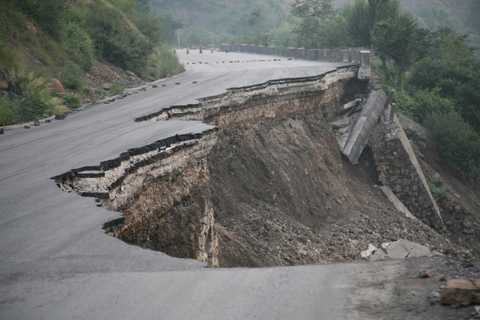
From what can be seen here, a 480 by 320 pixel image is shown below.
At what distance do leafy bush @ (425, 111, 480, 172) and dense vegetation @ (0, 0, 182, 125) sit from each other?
11.6m

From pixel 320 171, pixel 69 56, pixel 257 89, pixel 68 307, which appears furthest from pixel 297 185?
pixel 68 307

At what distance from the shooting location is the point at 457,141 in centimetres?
1852

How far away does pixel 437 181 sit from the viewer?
17.2 metres

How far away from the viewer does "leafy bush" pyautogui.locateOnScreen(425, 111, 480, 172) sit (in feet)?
60.7

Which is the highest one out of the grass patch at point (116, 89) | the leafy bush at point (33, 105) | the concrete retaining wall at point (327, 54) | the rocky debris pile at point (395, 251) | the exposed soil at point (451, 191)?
the leafy bush at point (33, 105)

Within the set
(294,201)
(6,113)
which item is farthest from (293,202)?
(6,113)

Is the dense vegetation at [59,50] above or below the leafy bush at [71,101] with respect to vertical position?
above

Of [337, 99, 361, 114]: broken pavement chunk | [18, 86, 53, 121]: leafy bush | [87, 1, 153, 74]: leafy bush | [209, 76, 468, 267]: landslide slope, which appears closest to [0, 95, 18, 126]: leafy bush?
[18, 86, 53, 121]: leafy bush

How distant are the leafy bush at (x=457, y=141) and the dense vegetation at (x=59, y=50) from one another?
11.6 meters

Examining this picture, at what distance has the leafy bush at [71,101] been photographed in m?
10.4

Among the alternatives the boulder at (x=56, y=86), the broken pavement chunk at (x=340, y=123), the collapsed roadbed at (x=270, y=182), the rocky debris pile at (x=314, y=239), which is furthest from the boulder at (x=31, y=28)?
the broken pavement chunk at (x=340, y=123)

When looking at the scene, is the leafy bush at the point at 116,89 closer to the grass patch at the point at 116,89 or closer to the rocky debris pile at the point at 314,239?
the grass patch at the point at 116,89

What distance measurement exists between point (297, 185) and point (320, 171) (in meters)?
1.89

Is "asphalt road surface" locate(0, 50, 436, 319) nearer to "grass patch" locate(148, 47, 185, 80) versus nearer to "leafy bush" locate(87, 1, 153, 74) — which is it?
"leafy bush" locate(87, 1, 153, 74)
